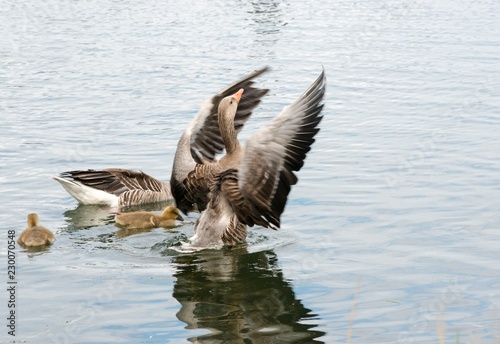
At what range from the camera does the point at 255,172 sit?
31.2 ft

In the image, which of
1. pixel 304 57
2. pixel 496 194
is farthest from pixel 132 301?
pixel 304 57

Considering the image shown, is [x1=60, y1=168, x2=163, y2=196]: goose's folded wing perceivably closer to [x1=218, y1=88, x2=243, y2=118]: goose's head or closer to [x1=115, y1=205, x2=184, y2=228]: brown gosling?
[x1=115, y1=205, x2=184, y2=228]: brown gosling

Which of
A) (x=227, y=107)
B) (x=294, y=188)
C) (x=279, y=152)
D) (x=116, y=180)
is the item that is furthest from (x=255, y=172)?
(x=116, y=180)

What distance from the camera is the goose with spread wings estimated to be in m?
11.1

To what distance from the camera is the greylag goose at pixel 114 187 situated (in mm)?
12633

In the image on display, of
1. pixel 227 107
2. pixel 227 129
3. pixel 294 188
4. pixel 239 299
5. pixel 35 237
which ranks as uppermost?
pixel 227 107

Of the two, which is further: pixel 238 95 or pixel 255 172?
pixel 238 95

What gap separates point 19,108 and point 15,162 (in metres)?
3.64

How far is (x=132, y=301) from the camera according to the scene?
29.3 feet

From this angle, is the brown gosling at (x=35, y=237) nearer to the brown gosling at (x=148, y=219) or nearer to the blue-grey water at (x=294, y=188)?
the blue-grey water at (x=294, y=188)

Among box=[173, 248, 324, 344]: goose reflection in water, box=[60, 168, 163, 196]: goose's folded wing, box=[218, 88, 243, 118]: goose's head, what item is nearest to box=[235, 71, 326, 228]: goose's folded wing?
box=[173, 248, 324, 344]: goose reflection in water

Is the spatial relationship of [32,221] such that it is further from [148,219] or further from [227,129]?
[227,129]

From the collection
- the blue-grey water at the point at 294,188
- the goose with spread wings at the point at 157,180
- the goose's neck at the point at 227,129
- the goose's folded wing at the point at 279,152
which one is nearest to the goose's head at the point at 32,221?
the blue-grey water at the point at 294,188

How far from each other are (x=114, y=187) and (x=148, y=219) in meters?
1.39
